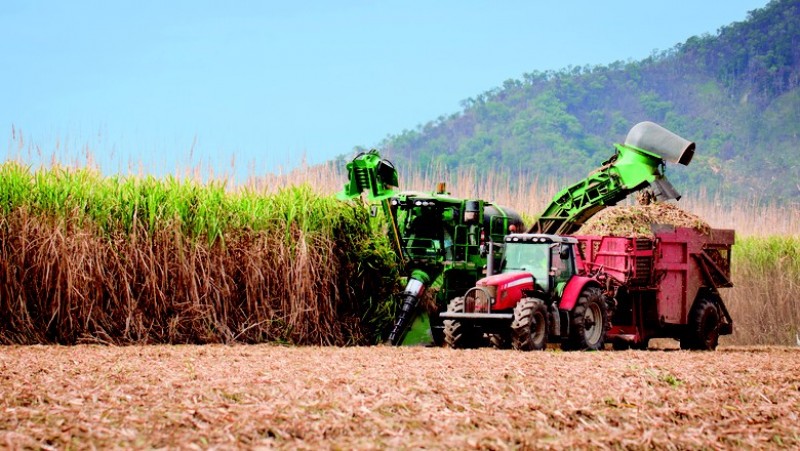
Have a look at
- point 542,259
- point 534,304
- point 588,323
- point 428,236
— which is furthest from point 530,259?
point 428,236

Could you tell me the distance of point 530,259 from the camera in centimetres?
1470

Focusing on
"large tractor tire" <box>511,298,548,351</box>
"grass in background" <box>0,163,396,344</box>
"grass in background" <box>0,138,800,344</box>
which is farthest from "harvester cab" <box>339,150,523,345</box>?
"large tractor tire" <box>511,298,548,351</box>

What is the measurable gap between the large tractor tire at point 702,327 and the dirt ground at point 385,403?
4.94 m

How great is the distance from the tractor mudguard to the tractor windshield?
1.04 ft

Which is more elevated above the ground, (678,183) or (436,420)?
(678,183)

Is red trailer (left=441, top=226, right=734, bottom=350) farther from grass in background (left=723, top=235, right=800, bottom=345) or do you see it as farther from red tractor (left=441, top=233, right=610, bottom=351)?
grass in background (left=723, top=235, right=800, bottom=345)

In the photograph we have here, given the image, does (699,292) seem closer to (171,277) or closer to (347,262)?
(347,262)

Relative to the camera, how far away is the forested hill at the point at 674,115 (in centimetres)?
7569

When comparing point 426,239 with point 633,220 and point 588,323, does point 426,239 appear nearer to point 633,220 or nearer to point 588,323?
point 588,323

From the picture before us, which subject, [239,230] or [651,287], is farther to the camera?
[651,287]

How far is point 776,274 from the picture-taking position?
72.3ft

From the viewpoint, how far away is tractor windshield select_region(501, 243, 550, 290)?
14.5 m

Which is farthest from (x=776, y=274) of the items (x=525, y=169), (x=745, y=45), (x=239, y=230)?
(x=745, y=45)

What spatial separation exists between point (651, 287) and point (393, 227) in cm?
374
